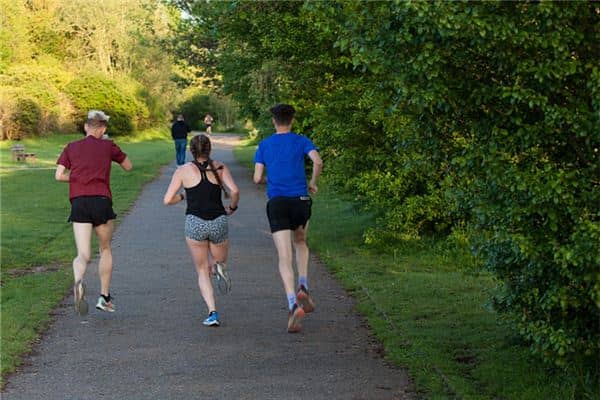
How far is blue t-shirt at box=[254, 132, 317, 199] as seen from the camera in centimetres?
891

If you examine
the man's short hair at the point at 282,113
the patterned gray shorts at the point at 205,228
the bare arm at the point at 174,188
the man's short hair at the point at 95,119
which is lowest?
the patterned gray shorts at the point at 205,228

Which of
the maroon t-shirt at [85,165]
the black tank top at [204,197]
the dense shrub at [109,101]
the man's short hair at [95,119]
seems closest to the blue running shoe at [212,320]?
the black tank top at [204,197]

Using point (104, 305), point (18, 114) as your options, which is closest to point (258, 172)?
point (104, 305)

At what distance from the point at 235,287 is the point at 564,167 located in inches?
230

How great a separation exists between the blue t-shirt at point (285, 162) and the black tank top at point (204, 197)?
51 centimetres

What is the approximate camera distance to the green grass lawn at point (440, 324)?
21.6ft

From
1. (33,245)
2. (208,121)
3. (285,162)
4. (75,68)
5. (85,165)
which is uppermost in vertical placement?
(285,162)

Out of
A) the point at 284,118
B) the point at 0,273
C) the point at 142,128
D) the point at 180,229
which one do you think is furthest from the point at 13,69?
the point at 284,118

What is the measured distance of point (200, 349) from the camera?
7934 mm

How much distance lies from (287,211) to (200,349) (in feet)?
5.50

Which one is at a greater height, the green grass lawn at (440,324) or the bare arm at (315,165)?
the bare arm at (315,165)

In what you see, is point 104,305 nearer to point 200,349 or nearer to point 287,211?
point 200,349

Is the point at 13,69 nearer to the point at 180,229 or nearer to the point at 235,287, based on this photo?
the point at 180,229

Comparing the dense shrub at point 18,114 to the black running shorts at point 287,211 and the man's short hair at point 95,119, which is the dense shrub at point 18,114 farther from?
the black running shorts at point 287,211
